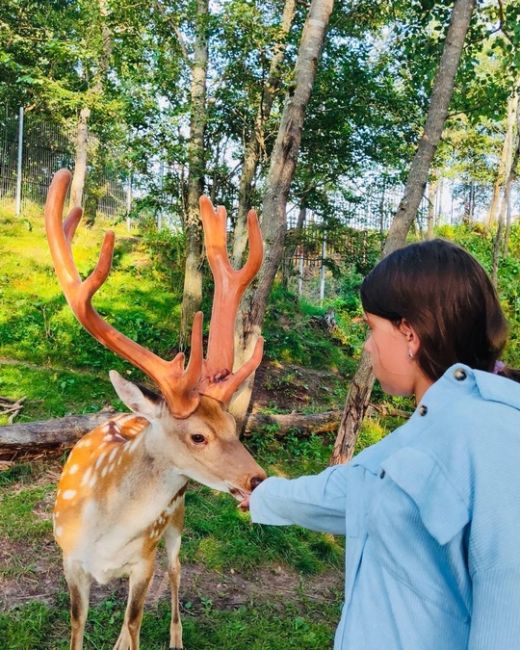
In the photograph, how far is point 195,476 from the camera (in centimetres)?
254

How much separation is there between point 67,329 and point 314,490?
747 centimetres

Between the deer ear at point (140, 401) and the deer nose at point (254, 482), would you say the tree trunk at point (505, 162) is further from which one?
the deer nose at point (254, 482)

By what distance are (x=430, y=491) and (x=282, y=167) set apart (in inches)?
183

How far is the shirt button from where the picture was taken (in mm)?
1152

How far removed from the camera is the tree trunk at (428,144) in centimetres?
480

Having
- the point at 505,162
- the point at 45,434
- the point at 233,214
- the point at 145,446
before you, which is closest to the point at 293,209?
the point at 233,214

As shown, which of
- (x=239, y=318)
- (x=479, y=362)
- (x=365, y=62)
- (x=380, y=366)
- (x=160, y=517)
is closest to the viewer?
(x=479, y=362)

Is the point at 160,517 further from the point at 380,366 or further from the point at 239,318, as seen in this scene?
the point at 239,318

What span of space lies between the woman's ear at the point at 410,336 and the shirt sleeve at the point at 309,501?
1.08ft

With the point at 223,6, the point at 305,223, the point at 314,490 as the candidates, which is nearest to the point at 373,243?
the point at 305,223

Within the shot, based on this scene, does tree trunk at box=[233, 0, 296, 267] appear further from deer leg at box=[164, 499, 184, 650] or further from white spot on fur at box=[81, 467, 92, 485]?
white spot on fur at box=[81, 467, 92, 485]

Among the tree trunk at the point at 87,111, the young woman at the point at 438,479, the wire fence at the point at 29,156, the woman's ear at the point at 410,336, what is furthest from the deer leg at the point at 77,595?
the wire fence at the point at 29,156

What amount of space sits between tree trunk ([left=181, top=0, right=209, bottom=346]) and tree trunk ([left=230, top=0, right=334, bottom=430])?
1.99 meters

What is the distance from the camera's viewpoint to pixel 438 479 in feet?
3.44
